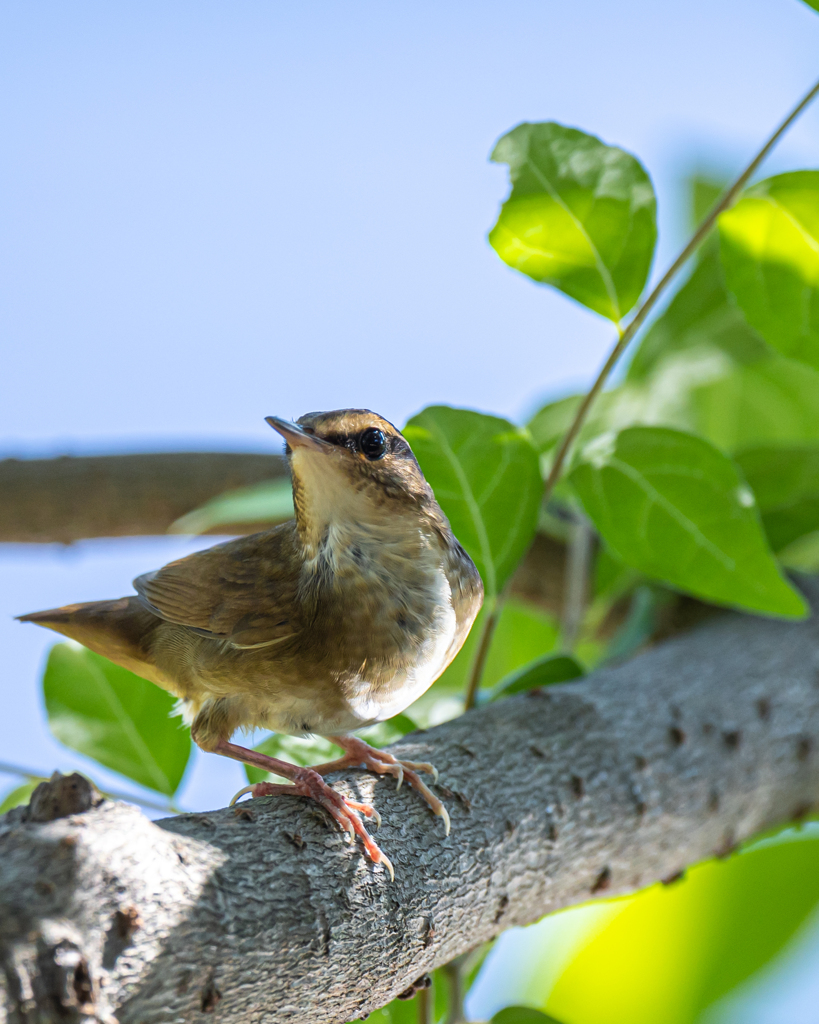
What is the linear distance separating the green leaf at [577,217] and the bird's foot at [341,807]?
87 cm

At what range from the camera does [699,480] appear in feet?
5.42

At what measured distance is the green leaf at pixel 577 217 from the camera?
57.4 inches

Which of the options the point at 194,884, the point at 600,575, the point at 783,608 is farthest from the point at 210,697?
the point at 600,575

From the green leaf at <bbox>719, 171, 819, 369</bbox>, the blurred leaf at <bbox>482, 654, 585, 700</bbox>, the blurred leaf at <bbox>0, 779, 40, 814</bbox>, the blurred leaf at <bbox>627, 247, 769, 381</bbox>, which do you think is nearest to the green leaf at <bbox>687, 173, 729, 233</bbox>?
the blurred leaf at <bbox>627, 247, 769, 381</bbox>

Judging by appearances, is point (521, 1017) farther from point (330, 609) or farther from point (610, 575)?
point (610, 575)

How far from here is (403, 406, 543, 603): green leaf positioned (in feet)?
4.86

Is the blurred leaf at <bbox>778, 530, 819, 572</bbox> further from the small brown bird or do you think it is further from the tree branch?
the small brown bird

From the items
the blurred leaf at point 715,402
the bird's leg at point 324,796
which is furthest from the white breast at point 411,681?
the blurred leaf at point 715,402

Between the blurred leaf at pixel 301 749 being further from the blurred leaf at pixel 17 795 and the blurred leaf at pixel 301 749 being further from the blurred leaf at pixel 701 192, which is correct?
the blurred leaf at pixel 701 192

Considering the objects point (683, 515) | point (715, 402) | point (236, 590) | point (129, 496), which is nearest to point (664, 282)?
point (683, 515)

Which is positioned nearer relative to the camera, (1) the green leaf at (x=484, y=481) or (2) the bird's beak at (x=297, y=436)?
(2) the bird's beak at (x=297, y=436)

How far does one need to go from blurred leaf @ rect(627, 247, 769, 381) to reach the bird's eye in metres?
1.54

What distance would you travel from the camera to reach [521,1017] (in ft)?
4.78

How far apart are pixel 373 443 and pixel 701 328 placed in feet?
5.45
